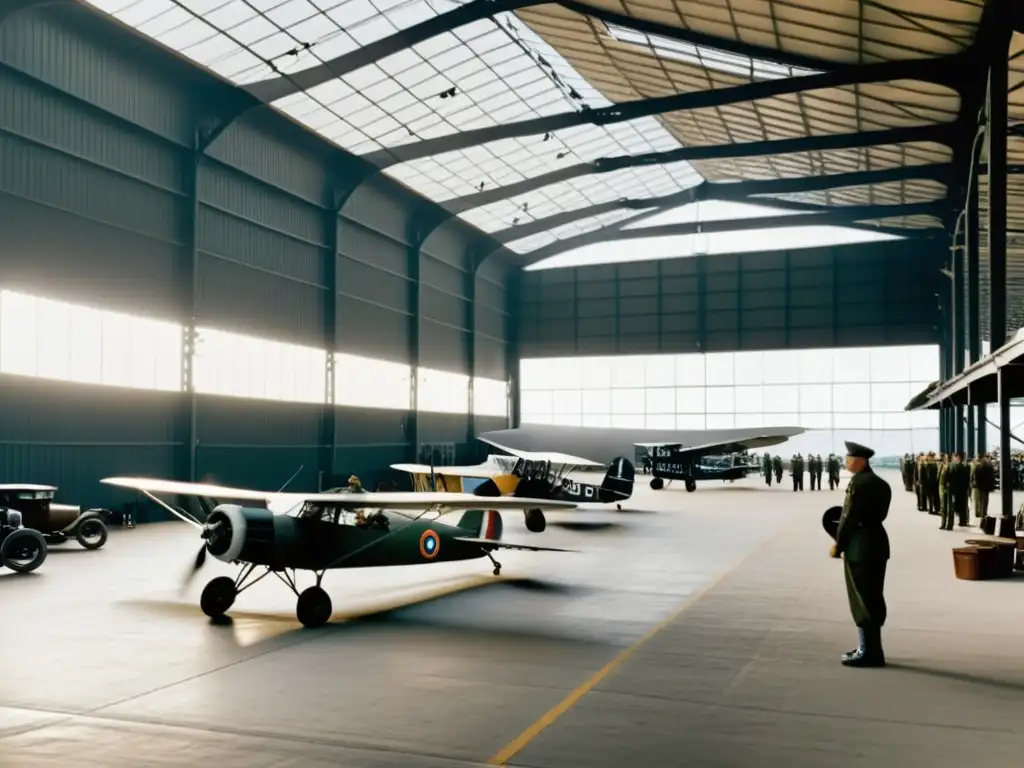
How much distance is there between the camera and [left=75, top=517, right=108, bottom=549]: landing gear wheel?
17.7 m

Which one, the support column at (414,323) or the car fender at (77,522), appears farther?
the support column at (414,323)

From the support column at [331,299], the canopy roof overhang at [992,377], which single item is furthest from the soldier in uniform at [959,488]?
the support column at [331,299]

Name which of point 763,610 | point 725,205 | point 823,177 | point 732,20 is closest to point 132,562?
point 763,610

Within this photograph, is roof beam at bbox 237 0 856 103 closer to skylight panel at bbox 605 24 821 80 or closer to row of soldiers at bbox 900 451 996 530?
skylight panel at bbox 605 24 821 80

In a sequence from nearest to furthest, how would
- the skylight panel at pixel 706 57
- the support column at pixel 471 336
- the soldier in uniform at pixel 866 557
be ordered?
Result: 1. the soldier in uniform at pixel 866 557
2. the skylight panel at pixel 706 57
3. the support column at pixel 471 336

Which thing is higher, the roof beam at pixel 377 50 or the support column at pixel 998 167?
the roof beam at pixel 377 50

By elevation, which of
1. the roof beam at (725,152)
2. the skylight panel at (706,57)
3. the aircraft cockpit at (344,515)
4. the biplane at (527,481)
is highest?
the skylight panel at (706,57)

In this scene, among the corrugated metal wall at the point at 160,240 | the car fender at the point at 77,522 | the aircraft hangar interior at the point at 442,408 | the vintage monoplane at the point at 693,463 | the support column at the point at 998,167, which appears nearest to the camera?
the aircraft hangar interior at the point at 442,408

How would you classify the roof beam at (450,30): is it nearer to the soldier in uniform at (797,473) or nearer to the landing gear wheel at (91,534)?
the landing gear wheel at (91,534)

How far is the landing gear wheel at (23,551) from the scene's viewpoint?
14.1 m

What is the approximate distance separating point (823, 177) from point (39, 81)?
28469 millimetres

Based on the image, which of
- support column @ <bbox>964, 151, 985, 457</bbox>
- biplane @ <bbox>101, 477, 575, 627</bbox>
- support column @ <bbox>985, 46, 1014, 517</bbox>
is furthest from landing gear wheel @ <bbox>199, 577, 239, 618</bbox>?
support column @ <bbox>964, 151, 985, 457</bbox>

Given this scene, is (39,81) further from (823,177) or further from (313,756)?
(823,177)

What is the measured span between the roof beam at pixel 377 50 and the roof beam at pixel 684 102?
19.1ft
